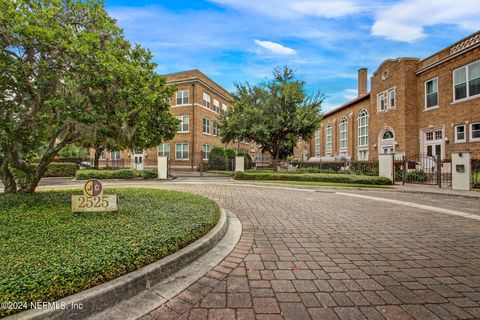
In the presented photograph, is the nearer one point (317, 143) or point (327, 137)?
point (327, 137)

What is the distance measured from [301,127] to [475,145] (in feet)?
36.9

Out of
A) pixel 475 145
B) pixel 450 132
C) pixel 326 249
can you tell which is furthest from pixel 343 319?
pixel 450 132

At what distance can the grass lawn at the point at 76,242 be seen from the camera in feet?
7.66

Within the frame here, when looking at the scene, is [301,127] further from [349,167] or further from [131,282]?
[131,282]

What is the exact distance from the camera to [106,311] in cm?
241

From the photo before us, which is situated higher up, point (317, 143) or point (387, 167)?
point (317, 143)

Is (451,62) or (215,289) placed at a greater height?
(451,62)

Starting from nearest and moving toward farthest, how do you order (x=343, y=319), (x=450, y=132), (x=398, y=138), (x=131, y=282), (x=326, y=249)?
1. (x=343, y=319)
2. (x=131, y=282)
3. (x=326, y=249)
4. (x=450, y=132)
5. (x=398, y=138)

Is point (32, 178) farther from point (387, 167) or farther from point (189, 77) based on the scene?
point (189, 77)

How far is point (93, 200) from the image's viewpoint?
493 centimetres

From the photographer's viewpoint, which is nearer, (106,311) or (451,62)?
(106,311)

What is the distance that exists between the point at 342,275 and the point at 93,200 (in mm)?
4701

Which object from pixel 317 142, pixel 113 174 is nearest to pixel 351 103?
pixel 317 142

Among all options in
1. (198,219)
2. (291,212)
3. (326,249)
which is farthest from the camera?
(291,212)
